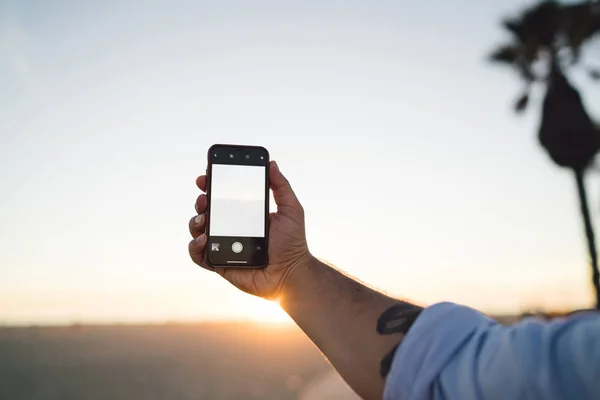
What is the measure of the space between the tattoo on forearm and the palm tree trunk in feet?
63.1

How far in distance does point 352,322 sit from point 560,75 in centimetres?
2107

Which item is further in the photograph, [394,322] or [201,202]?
[201,202]

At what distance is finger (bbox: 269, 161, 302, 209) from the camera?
8.19 ft

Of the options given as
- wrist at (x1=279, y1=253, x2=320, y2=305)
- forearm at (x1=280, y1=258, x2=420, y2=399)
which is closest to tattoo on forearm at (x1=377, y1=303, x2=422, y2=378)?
forearm at (x1=280, y1=258, x2=420, y2=399)

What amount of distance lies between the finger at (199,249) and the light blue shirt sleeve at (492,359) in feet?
4.20

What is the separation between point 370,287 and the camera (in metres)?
1.81

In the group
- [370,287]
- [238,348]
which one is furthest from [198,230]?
[238,348]

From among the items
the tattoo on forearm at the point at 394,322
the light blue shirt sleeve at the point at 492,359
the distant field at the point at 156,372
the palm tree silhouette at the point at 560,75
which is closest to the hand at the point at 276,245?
the tattoo on forearm at the point at 394,322

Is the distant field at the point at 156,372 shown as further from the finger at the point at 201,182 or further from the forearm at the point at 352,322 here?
the forearm at the point at 352,322

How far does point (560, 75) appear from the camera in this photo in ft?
64.8

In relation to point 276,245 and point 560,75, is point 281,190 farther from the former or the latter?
point 560,75

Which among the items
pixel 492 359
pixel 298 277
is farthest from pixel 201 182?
pixel 492 359

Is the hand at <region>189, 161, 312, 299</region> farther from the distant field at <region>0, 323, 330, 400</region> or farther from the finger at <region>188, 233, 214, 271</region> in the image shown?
the distant field at <region>0, 323, 330, 400</region>

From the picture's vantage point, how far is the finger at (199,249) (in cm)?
246
